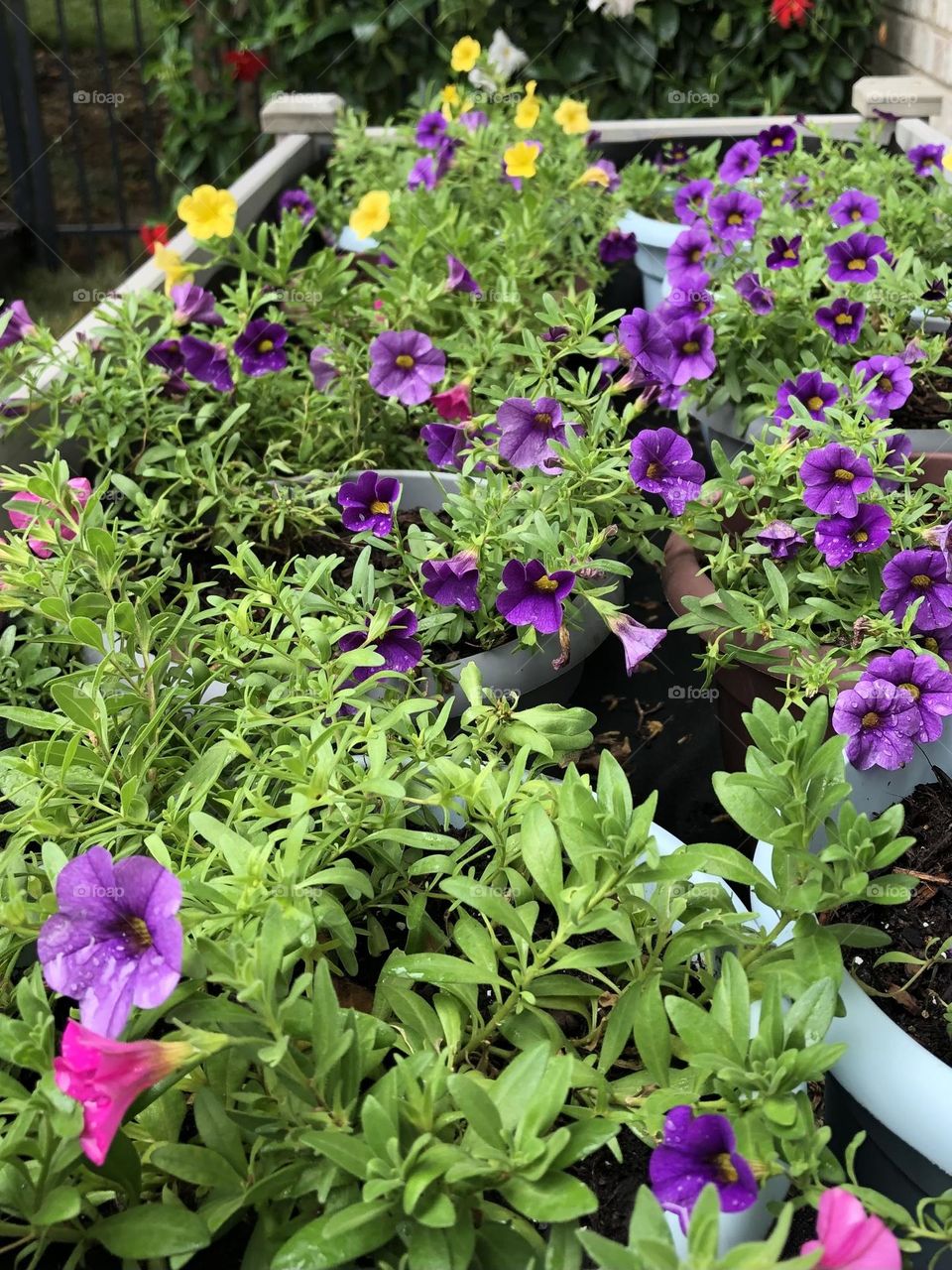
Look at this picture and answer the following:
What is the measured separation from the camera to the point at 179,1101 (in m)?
0.77

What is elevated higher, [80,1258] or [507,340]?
[507,340]

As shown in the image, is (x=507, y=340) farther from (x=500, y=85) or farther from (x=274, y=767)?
(x=500, y=85)

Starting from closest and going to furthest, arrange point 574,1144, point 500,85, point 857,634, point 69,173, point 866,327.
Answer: point 574,1144 < point 857,634 < point 866,327 < point 500,85 < point 69,173

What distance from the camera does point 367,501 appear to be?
1.31 meters

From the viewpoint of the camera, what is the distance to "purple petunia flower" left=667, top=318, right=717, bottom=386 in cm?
149

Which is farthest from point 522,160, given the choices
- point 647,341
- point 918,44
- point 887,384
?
point 918,44

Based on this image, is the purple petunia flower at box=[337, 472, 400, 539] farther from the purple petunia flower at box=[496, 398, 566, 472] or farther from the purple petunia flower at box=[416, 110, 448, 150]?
the purple petunia flower at box=[416, 110, 448, 150]

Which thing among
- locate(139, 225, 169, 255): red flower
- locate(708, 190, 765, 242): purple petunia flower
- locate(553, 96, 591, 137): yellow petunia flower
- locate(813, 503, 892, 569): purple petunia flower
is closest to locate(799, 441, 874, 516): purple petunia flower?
locate(813, 503, 892, 569): purple petunia flower

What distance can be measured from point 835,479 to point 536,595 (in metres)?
0.33

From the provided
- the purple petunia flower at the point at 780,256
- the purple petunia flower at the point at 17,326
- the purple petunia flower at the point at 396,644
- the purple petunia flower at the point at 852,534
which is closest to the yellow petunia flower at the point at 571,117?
the purple petunia flower at the point at 780,256

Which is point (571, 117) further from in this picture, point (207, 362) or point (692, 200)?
A: point (207, 362)

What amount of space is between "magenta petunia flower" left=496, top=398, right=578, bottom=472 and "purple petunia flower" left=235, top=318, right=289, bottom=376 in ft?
1.53

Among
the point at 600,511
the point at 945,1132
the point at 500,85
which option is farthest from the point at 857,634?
the point at 500,85

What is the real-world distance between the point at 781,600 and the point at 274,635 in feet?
1.71
